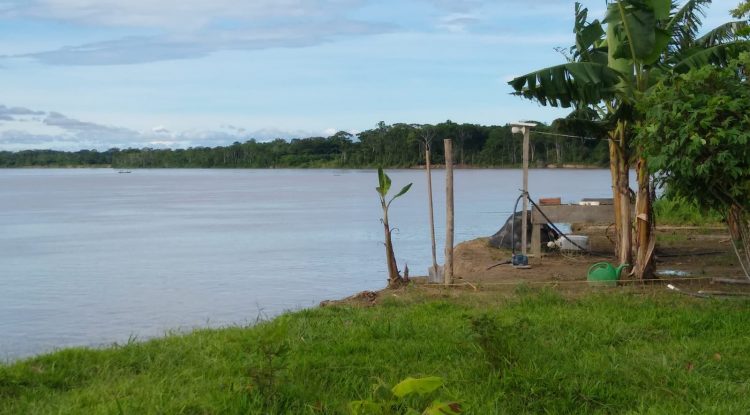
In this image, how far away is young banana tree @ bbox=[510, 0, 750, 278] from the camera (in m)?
11.1

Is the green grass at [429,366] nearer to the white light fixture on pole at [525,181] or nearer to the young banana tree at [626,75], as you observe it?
the young banana tree at [626,75]

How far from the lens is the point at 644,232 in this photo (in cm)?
1145

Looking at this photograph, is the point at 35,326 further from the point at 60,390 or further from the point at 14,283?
the point at 60,390

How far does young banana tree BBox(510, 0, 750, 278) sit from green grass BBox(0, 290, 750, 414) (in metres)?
2.75

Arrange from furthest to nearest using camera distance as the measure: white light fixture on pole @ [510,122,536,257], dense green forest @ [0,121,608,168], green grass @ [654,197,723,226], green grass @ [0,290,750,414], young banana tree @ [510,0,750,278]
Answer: dense green forest @ [0,121,608,168]
green grass @ [654,197,723,226]
white light fixture on pole @ [510,122,536,257]
young banana tree @ [510,0,750,278]
green grass @ [0,290,750,414]

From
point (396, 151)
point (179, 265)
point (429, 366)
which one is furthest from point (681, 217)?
point (396, 151)

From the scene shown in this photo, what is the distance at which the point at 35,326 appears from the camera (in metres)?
11.7

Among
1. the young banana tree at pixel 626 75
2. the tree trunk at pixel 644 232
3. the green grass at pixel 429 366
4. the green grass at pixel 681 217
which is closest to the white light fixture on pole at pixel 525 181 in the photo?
the young banana tree at pixel 626 75

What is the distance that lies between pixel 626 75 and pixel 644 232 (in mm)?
2230

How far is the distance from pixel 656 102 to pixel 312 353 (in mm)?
4846

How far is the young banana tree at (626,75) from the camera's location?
11.1 meters

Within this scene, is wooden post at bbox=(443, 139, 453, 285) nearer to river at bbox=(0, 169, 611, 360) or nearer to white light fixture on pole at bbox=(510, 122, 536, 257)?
river at bbox=(0, 169, 611, 360)

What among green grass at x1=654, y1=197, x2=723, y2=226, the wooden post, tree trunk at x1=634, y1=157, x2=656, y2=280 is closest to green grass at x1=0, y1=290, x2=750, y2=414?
tree trunk at x1=634, y1=157, x2=656, y2=280

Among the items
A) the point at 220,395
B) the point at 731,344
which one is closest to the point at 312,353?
the point at 220,395
